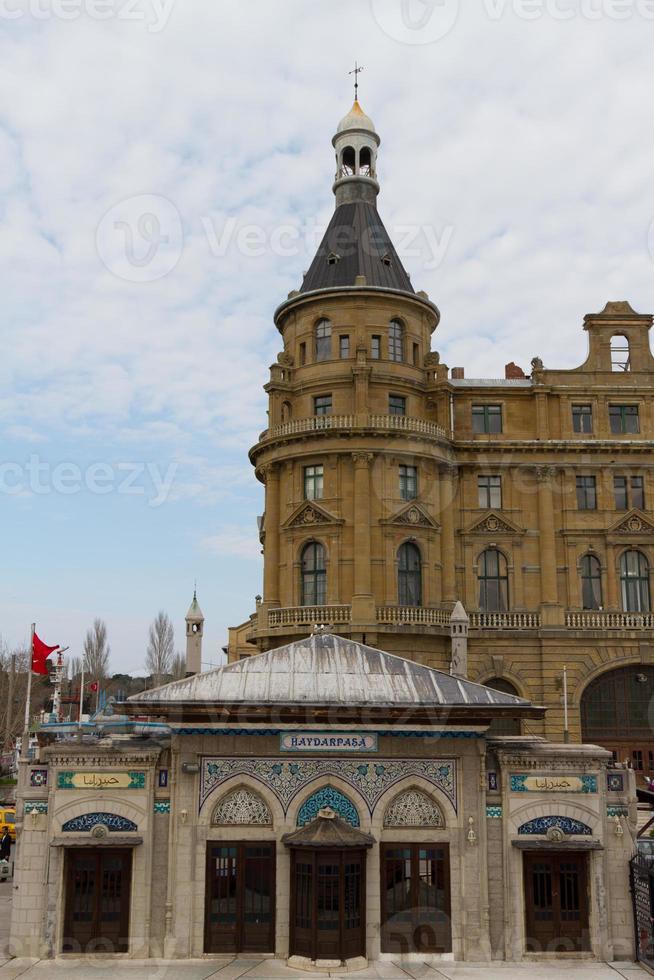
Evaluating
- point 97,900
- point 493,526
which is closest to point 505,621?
point 493,526

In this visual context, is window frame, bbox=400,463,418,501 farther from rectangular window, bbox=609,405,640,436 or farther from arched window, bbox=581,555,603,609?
rectangular window, bbox=609,405,640,436

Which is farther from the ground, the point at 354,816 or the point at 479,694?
the point at 479,694

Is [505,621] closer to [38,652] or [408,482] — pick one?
[408,482]

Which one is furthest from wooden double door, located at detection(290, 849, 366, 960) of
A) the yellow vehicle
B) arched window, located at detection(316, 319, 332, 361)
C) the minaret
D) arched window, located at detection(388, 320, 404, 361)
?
arched window, located at detection(388, 320, 404, 361)

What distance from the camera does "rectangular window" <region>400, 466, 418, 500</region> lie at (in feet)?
163

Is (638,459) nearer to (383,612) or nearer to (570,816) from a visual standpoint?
(383,612)

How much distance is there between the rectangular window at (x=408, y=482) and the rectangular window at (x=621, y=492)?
37.5 feet

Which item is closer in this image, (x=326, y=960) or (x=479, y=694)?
(x=326, y=960)

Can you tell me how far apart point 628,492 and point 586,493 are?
90.5 inches

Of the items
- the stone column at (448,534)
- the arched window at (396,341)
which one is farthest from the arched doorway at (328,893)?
the arched window at (396,341)

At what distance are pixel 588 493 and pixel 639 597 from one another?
20.5 feet

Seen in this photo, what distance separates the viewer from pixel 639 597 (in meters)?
50.6

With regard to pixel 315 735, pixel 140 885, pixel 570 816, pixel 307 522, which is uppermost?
pixel 307 522

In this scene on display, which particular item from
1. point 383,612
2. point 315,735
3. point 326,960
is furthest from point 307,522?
point 326,960
